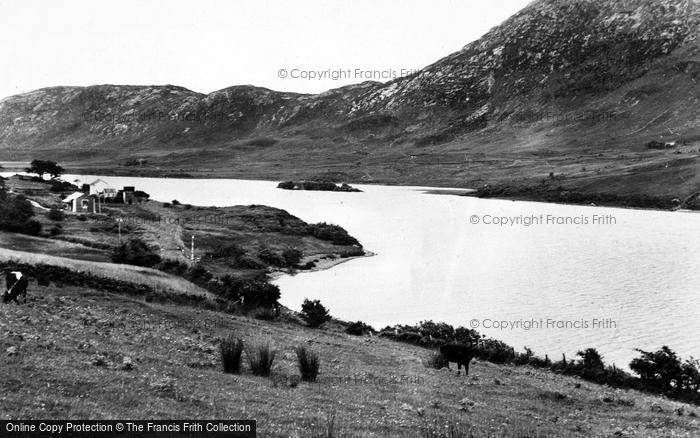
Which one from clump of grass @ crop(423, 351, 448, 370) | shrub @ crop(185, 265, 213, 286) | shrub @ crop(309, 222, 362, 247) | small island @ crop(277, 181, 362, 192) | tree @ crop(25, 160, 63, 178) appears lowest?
clump of grass @ crop(423, 351, 448, 370)

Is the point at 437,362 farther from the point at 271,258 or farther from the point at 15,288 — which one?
the point at 271,258

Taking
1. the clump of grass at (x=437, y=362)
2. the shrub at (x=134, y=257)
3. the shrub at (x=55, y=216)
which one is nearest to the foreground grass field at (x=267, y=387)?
the clump of grass at (x=437, y=362)

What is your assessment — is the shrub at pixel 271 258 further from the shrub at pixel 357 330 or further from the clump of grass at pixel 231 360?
the clump of grass at pixel 231 360

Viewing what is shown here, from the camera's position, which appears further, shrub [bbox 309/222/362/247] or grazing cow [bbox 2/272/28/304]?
shrub [bbox 309/222/362/247]

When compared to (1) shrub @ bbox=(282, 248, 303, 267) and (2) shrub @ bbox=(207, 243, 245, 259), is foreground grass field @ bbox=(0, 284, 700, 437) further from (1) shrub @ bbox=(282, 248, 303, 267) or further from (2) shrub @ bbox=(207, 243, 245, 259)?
(1) shrub @ bbox=(282, 248, 303, 267)

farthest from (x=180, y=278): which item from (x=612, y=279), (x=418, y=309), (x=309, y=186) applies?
(x=309, y=186)

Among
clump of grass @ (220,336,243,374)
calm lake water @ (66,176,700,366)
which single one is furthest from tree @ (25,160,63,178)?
clump of grass @ (220,336,243,374)

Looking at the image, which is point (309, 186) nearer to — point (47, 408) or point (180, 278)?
point (180, 278)
